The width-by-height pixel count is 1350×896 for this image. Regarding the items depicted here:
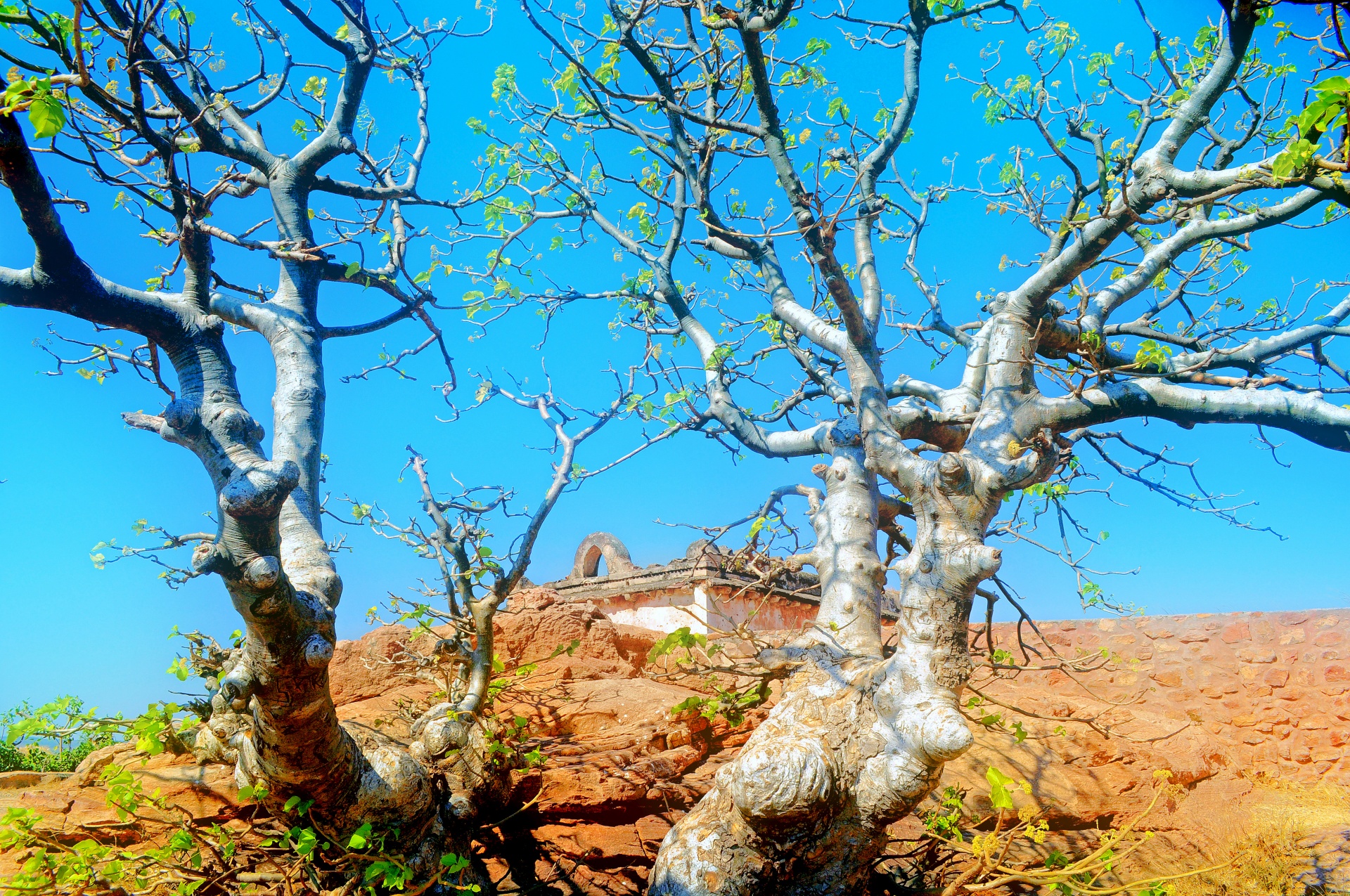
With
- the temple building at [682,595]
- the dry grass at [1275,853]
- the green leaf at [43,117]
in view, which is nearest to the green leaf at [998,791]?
the green leaf at [43,117]

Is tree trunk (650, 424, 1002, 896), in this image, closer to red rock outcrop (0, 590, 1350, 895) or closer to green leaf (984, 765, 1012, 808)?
green leaf (984, 765, 1012, 808)

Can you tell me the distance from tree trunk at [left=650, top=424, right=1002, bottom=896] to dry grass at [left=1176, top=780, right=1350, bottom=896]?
139 inches

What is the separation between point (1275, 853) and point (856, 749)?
4376mm

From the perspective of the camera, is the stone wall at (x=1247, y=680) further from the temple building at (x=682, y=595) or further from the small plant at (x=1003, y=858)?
the temple building at (x=682, y=595)

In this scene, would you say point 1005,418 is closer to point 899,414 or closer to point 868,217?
point 899,414

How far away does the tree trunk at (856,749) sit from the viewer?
367cm

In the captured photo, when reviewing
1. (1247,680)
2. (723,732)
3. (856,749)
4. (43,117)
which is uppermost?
(43,117)

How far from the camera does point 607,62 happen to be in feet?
20.3

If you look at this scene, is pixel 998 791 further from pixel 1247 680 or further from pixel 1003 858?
pixel 1247 680

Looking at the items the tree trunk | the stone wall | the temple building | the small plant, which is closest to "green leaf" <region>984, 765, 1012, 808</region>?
the small plant

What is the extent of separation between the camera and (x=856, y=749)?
395 centimetres

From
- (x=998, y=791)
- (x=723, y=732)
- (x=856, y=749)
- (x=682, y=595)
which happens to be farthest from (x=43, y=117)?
(x=682, y=595)

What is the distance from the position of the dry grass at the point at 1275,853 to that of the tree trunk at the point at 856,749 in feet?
11.6

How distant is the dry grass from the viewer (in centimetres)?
552
